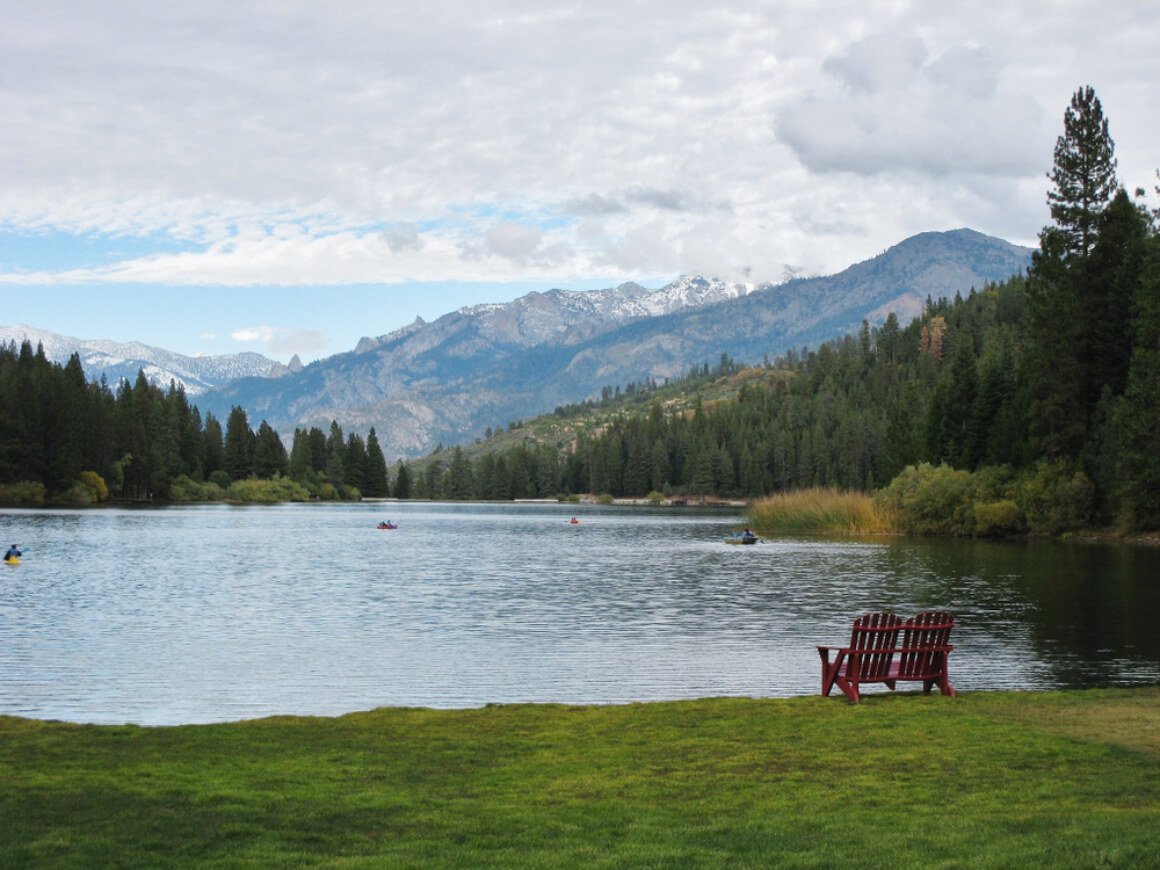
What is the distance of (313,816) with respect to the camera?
14.0m

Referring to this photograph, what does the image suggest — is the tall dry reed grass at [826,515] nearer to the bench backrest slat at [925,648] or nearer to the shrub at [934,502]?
the shrub at [934,502]

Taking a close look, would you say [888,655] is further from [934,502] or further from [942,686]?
[934,502]

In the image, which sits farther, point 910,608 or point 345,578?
point 345,578

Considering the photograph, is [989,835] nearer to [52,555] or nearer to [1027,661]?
[1027,661]

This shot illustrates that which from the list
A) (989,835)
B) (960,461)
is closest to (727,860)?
(989,835)

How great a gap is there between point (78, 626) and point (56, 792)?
2930 cm

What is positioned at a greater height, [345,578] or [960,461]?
[960,461]

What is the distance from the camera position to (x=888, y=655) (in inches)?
998

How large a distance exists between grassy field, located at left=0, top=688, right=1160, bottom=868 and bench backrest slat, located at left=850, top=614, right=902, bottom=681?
5.86ft

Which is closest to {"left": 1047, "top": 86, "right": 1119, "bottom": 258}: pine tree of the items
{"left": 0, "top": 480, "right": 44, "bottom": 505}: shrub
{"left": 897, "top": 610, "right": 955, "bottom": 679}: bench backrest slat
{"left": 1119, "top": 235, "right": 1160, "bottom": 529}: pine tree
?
{"left": 1119, "top": 235, "right": 1160, "bottom": 529}: pine tree

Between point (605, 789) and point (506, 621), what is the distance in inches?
1179

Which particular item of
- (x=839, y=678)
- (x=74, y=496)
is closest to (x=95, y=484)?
(x=74, y=496)

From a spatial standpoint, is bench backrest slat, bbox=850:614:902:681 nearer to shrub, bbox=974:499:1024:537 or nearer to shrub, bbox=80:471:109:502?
shrub, bbox=974:499:1024:537

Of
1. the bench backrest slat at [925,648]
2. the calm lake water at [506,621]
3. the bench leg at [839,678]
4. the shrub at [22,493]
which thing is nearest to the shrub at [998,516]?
the calm lake water at [506,621]
